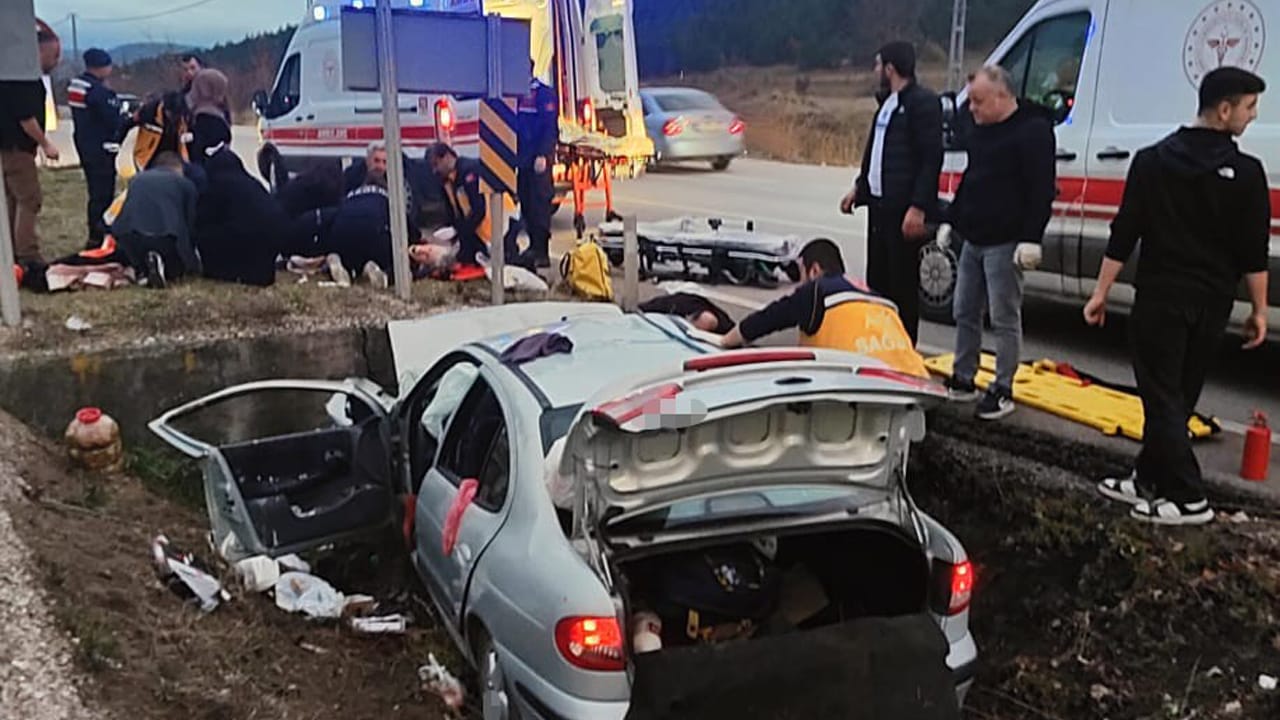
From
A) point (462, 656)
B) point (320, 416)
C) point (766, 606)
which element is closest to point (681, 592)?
point (766, 606)

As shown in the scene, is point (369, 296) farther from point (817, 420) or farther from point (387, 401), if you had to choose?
point (817, 420)

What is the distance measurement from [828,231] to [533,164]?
391 cm

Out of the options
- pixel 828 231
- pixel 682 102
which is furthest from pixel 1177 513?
pixel 682 102

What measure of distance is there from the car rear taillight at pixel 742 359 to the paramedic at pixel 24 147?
699cm

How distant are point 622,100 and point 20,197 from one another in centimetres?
708

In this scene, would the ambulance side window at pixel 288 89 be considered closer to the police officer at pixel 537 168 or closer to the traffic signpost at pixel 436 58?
the police officer at pixel 537 168

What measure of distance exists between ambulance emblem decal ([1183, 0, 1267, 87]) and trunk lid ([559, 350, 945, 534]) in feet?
13.4

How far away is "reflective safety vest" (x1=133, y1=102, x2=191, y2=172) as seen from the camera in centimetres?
1102

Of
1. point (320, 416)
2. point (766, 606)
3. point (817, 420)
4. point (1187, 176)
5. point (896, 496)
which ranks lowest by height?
point (320, 416)

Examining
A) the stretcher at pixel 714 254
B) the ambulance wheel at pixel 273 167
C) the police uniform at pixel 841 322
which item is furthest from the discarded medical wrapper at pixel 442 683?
the ambulance wheel at pixel 273 167

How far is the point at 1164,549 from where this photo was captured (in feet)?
15.8

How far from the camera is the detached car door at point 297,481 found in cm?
519

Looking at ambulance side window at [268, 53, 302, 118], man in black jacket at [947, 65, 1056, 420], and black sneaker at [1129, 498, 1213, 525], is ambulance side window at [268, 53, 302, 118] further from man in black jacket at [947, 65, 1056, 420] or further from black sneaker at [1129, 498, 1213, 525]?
black sneaker at [1129, 498, 1213, 525]

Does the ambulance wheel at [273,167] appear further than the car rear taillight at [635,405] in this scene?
Yes
